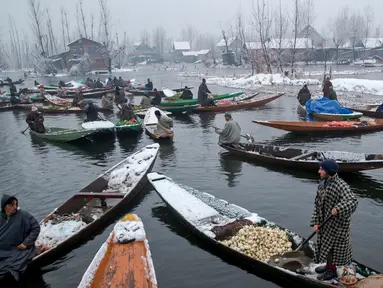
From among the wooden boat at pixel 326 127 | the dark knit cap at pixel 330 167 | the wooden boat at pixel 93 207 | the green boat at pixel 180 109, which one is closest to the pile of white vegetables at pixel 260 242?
the dark knit cap at pixel 330 167

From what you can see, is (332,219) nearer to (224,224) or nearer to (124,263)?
(224,224)

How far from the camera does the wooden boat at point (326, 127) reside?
14.5 metres

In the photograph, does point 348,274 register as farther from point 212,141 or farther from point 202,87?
point 202,87

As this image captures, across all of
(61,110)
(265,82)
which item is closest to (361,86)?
(265,82)

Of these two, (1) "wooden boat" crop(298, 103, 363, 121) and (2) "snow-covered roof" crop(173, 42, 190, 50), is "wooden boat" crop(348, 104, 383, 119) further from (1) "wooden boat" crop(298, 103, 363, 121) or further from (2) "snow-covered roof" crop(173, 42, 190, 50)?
(2) "snow-covered roof" crop(173, 42, 190, 50)

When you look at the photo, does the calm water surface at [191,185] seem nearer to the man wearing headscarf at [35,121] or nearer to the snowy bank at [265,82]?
the man wearing headscarf at [35,121]

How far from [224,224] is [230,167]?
514cm

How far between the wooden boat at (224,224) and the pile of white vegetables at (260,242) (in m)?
0.11

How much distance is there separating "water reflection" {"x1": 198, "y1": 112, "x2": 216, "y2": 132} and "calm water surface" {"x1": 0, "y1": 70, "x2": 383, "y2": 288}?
9.3 inches

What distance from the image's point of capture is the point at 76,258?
23.8 ft

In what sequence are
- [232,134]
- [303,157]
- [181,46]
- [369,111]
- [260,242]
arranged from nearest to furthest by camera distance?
[260,242], [303,157], [232,134], [369,111], [181,46]

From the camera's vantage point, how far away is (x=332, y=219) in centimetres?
504

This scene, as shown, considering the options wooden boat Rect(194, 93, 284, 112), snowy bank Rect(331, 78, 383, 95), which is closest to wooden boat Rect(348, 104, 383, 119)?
wooden boat Rect(194, 93, 284, 112)

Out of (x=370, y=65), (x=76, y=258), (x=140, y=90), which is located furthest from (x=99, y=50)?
(x=76, y=258)
